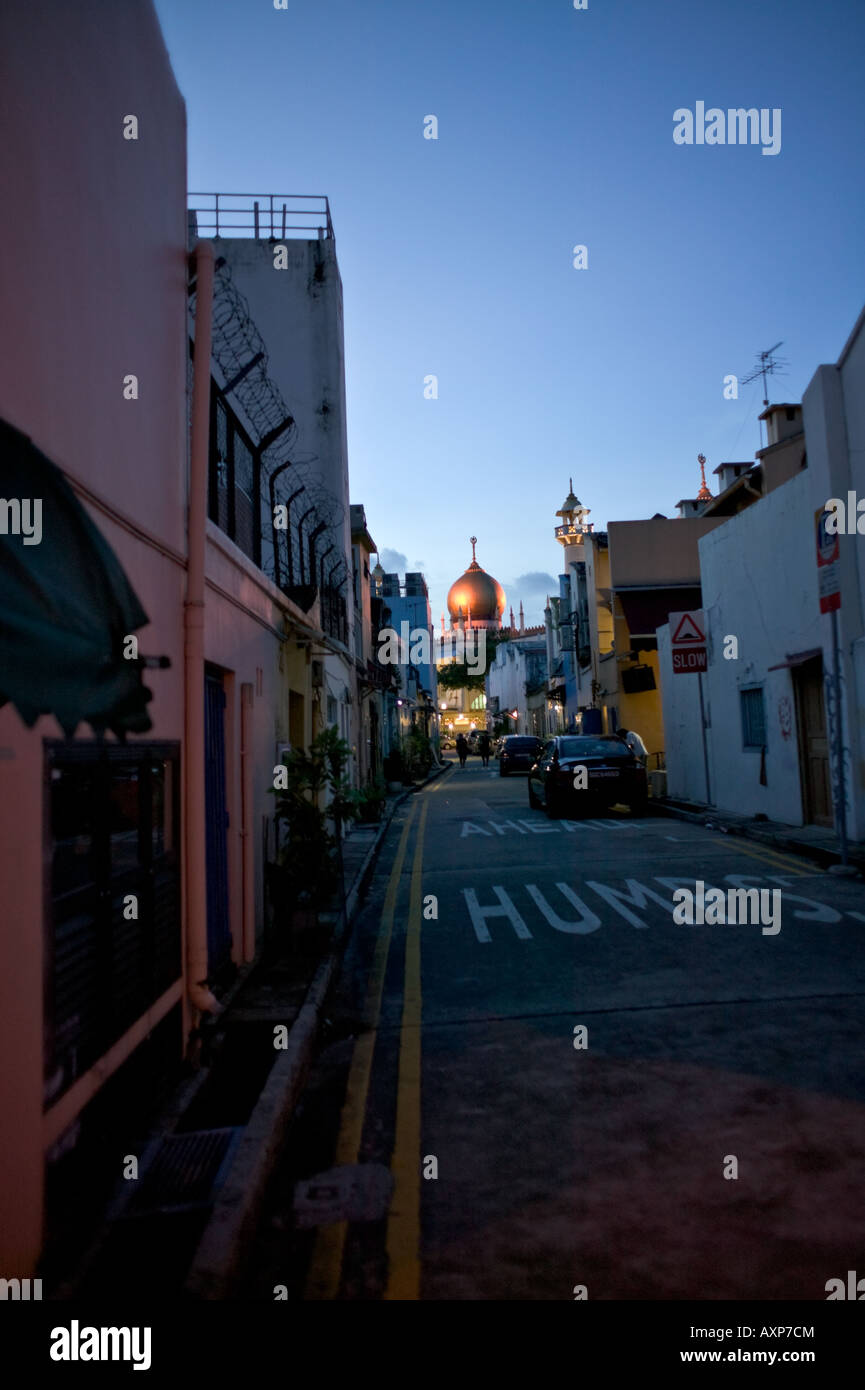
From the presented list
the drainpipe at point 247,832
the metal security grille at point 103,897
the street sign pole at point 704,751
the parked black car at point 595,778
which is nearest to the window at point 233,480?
the drainpipe at point 247,832

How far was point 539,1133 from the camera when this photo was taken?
4.23 meters

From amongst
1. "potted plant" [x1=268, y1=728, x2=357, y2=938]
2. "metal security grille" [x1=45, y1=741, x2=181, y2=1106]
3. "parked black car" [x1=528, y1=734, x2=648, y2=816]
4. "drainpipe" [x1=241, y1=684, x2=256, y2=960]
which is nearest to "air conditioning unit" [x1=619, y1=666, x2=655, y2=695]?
"parked black car" [x1=528, y1=734, x2=648, y2=816]

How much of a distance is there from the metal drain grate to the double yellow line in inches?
20.3

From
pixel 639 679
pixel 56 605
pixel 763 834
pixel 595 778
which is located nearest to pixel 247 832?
pixel 56 605

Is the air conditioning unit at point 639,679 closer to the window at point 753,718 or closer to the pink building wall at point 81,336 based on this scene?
the window at point 753,718

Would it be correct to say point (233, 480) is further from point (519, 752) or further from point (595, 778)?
point (519, 752)

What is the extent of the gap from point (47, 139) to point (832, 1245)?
5.14 meters

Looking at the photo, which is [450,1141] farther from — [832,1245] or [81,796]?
[81,796]

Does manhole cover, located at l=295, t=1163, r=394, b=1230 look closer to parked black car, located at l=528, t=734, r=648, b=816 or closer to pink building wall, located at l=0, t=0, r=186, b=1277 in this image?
pink building wall, located at l=0, t=0, r=186, b=1277

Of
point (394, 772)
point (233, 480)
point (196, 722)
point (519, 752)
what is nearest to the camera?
point (196, 722)

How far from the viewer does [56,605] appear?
3.45m

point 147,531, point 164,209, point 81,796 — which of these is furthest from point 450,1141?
point 164,209

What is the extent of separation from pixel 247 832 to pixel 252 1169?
4.25 meters
